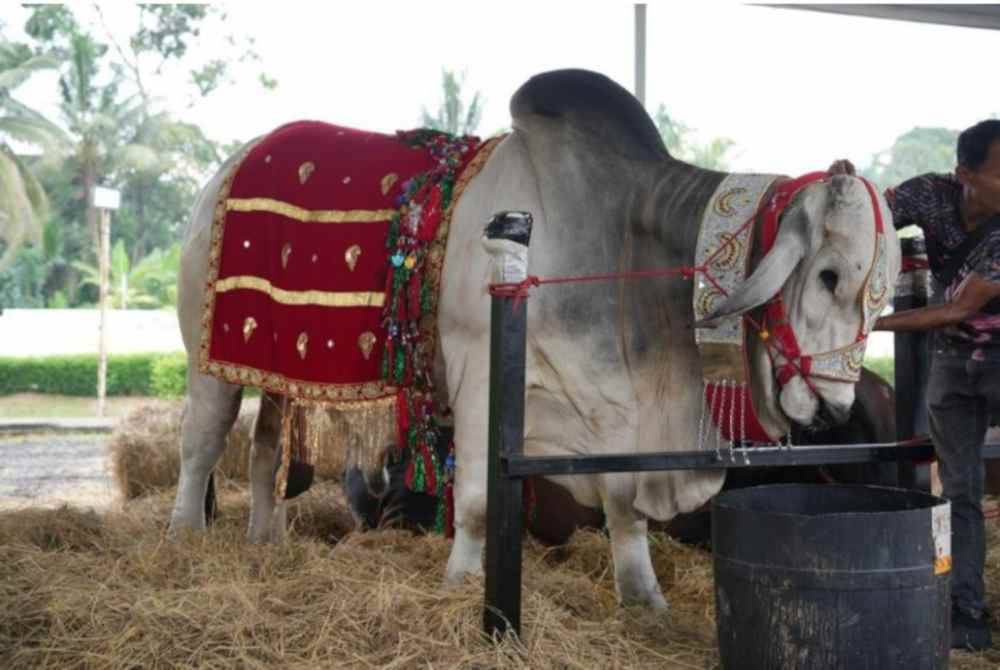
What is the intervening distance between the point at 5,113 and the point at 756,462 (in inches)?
1317

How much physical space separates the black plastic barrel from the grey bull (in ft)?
2.85

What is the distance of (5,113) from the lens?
33.1m

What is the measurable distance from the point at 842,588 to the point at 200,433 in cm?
325

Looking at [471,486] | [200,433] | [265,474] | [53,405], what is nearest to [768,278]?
[471,486]

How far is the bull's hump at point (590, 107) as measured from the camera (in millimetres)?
4367

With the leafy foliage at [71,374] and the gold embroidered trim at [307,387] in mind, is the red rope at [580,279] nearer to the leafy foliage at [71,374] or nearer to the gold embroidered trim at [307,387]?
the gold embroidered trim at [307,387]

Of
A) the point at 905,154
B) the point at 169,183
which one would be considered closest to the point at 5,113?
the point at 169,183

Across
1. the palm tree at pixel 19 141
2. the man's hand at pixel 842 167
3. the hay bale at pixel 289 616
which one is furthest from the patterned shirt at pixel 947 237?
the palm tree at pixel 19 141

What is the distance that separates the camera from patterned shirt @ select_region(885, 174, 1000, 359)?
3.92 m

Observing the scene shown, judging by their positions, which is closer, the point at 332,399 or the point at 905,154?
the point at 332,399

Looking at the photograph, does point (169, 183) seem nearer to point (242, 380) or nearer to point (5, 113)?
point (5, 113)

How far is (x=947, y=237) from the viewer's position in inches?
161

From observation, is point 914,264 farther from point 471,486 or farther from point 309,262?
point 309,262

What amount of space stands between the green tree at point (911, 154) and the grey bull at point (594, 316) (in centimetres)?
3819
